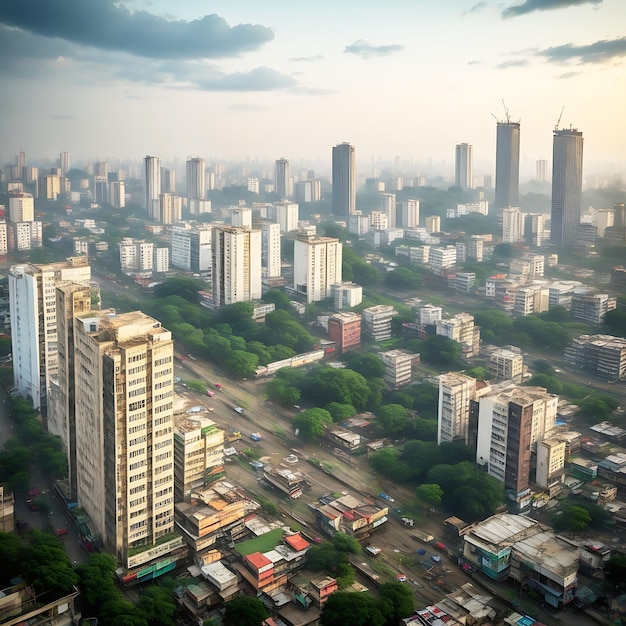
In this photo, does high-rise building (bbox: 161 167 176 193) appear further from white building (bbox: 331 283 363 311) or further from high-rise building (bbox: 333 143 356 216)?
white building (bbox: 331 283 363 311)

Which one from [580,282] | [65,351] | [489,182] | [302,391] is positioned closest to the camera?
[65,351]

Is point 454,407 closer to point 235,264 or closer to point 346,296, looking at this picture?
point 346,296

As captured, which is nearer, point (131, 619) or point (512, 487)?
point (131, 619)

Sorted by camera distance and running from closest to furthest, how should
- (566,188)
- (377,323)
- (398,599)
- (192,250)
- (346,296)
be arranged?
(398,599) → (377,323) → (346,296) → (192,250) → (566,188)

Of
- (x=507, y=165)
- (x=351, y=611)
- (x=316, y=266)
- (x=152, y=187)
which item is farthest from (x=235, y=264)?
(x=507, y=165)

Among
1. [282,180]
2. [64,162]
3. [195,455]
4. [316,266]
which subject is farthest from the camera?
[282,180]

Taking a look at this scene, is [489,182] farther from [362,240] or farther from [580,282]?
[580,282]

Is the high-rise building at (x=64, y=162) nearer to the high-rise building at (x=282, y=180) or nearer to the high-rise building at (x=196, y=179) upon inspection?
the high-rise building at (x=196, y=179)

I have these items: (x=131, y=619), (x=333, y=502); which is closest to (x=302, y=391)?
(x=333, y=502)
